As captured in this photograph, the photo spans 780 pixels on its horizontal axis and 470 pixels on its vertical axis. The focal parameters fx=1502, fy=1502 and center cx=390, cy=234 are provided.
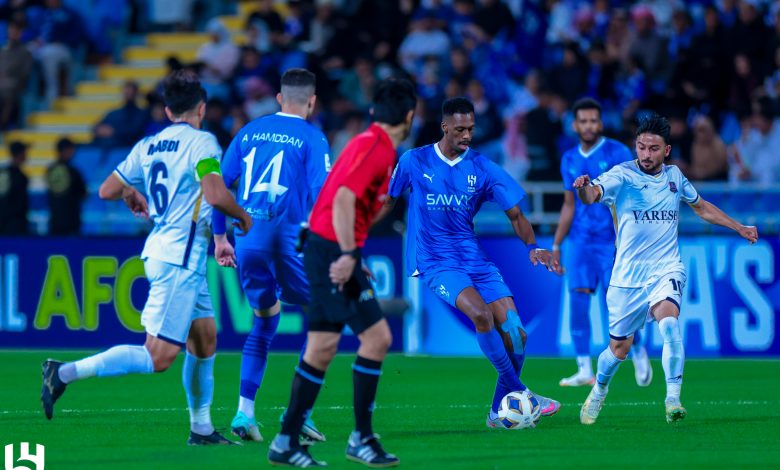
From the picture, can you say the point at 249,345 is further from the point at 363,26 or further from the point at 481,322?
the point at 363,26

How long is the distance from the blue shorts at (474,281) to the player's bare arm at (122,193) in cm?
245

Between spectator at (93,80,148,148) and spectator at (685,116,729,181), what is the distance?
27.3 ft

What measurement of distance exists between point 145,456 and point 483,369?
739 centimetres

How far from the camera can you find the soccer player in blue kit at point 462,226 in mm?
11039

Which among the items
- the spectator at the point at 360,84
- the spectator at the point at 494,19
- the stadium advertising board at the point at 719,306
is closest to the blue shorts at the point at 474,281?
the stadium advertising board at the point at 719,306

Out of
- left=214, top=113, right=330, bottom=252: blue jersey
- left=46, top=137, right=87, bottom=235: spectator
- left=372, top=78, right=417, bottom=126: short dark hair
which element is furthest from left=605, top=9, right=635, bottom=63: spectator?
left=372, top=78, right=417, bottom=126: short dark hair

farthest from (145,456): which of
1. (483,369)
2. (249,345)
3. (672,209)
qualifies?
(483,369)

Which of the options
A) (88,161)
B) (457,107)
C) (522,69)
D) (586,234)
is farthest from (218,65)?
(457,107)

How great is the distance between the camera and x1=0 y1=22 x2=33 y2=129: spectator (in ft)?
82.0

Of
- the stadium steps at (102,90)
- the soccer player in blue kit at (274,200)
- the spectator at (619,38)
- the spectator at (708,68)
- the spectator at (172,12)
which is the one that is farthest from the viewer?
the spectator at (172,12)

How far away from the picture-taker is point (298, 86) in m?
10.3

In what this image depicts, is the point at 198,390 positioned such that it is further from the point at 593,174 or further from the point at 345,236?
the point at 593,174

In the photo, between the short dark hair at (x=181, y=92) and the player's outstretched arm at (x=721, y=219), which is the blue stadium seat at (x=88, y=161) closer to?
the player's outstretched arm at (x=721, y=219)

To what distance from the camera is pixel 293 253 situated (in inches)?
402
